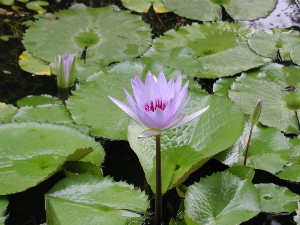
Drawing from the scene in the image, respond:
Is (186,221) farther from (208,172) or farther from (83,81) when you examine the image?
(83,81)

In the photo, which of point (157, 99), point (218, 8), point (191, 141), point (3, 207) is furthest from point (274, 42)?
point (3, 207)

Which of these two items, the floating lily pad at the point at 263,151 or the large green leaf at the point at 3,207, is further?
the floating lily pad at the point at 263,151

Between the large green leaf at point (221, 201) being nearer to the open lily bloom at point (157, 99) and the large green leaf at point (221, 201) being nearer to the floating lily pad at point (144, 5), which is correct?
the open lily bloom at point (157, 99)

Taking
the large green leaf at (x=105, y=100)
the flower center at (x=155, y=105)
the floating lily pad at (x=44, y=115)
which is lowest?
the floating lily pad at (x=44, y=115)

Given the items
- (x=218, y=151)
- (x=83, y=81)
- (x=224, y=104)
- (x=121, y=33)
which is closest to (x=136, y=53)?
(x=121, y=33)

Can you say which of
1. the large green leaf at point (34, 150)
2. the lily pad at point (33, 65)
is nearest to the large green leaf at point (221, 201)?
the large green leaf at point (34, 150)

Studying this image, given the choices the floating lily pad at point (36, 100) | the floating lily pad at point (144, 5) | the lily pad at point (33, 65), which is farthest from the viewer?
the floating lily pad at point (144, 5)

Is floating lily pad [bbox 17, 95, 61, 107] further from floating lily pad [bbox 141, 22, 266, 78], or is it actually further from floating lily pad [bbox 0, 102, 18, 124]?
floating lily pad [bbox 141, 22, 266, 78]

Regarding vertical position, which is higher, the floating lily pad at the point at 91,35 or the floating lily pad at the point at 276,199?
the floating lily pad at the point at 91,35

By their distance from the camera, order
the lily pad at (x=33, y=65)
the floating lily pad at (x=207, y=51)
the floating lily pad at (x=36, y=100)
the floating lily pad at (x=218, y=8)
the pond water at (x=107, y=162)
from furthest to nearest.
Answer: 1. the floating lily pad at (x=218, y=8)
2. the lily pad at (x=33, y=65)
3. the floating lily pad at (x=207, y=51)
4. the floating lily pad at (x=36, y=100)
5. the pond water at (x=107, y=162)
